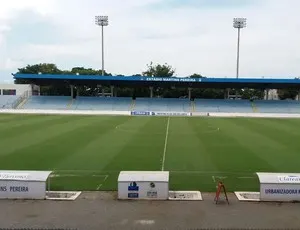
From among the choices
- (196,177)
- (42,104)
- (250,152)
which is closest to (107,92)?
(42,104)

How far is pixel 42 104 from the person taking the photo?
73938 mm

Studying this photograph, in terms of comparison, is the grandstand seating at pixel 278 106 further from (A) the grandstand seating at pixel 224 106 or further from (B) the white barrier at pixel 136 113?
(B) the white barrier at pixel 136 113

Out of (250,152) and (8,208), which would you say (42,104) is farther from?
(8,208)

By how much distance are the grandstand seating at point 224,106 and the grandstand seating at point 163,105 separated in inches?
87.1

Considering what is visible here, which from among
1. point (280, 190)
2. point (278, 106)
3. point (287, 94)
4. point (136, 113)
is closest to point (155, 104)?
point (136, 113)

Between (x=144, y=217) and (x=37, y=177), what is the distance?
4315mm

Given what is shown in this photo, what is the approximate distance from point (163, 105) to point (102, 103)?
10818 millimetres

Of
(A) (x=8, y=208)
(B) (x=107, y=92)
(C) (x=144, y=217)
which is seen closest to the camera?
(C) (x=144, y=217)

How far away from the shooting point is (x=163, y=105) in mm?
75250

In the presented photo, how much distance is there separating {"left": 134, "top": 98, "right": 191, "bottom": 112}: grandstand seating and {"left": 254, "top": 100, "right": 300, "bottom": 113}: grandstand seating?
12.6 m

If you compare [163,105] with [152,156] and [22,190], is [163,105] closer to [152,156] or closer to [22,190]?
[152,156]

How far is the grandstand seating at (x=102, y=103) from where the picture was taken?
72938mm

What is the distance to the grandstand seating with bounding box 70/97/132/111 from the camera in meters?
72.9

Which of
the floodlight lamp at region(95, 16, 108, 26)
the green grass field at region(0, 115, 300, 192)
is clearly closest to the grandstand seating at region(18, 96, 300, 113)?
the floodlight lamp at region(95, 16, 108, 26)
